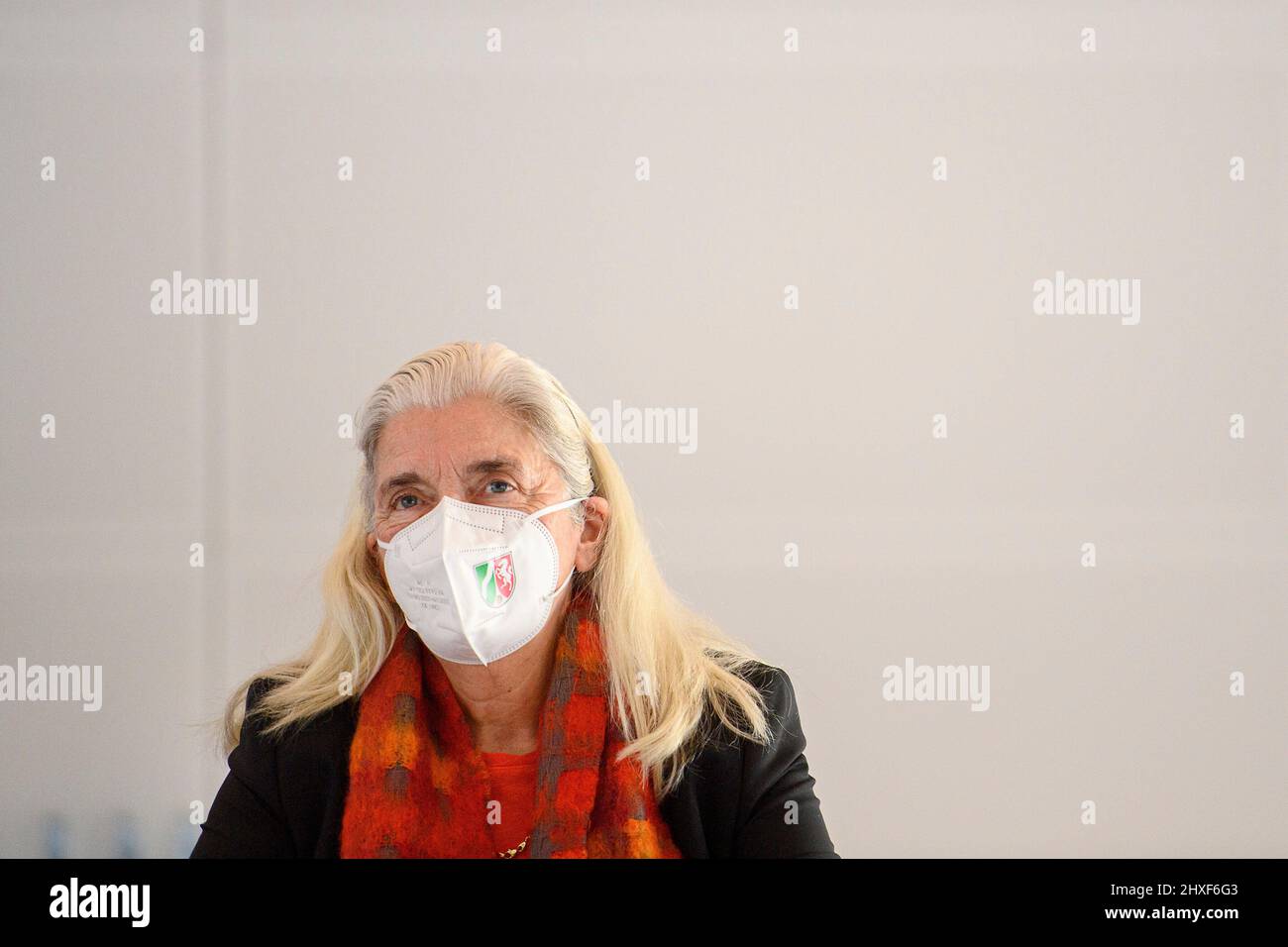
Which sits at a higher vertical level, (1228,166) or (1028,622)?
(1228,166)

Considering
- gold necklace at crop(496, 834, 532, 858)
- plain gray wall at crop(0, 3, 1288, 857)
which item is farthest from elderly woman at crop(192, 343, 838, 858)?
plain gray wall at crop(0, 3, 1288, 857)

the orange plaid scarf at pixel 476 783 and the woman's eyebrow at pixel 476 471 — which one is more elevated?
the woman's eyebrow at pixel 476 471

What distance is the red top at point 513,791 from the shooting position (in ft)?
6.35

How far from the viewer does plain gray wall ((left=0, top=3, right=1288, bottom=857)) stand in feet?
10.8

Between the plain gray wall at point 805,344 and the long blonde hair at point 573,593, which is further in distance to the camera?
the plain gray wall at point 805,344

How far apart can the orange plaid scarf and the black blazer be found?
39 mm

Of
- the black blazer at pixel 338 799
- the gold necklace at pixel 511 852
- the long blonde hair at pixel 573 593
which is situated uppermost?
the long blonde hair at pixel 573 593

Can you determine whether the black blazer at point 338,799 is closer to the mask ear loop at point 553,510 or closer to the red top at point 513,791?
the red top at point 513,791

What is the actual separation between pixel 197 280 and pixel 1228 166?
9.75 feet

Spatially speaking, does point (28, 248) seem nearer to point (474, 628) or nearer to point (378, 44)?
point (378, 44)

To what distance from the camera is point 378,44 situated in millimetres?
3336

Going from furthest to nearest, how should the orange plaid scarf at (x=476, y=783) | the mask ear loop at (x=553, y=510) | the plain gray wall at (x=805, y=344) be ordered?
the plain gray wall at (x=805, y=344)
the mask ear loop at (x=553, y=510)
the orange plaid scarf at (x=476, y=783)

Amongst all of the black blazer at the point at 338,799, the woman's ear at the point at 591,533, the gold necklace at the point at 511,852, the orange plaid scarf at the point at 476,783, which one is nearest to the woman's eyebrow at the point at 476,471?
the woman's ear at the point at 591,533

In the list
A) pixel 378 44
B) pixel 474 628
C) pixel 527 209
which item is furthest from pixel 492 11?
pixel 474 628
